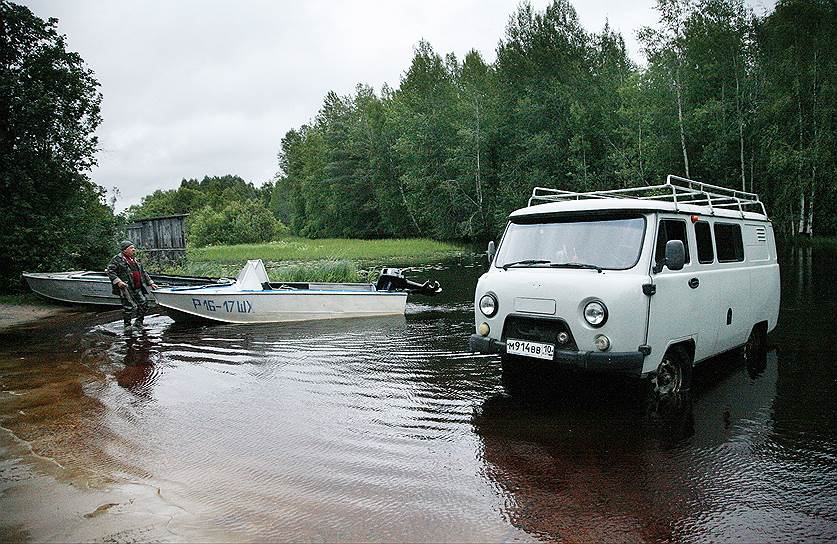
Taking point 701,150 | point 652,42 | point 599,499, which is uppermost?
point 652,42

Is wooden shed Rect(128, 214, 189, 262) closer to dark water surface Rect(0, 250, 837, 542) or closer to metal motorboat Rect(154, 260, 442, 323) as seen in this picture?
metal motorboat Rect(154, 260, 442, 323)

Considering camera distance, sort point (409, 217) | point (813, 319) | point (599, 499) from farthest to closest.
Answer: point (409, 217) → point (813, 319) → point (599, 499)

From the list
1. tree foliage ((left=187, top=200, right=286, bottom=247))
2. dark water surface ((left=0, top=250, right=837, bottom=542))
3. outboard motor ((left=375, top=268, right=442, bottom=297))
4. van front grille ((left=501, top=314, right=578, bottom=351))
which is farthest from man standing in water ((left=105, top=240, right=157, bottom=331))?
tree foliage ((left=187, top=200, right=286, bottom=247))

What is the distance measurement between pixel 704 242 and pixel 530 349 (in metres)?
2.71

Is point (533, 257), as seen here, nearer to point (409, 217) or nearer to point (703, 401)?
point (703, 401)

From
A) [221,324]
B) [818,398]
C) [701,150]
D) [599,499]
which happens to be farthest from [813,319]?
[701,150]

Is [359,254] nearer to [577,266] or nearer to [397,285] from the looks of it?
[397,285]

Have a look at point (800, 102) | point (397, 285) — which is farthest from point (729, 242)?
point (800, 102)

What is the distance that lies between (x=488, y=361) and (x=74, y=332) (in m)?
10.1

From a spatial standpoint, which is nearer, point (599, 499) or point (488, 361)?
point (599, 499)

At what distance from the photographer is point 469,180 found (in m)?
50.2

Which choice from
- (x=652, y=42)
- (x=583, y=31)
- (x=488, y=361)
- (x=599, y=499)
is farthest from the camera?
(x=583, y=31)

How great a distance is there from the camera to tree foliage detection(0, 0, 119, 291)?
19.7 metres

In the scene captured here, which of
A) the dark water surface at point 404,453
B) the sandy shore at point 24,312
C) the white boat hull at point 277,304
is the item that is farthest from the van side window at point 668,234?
the sandy shore at point 24,312
